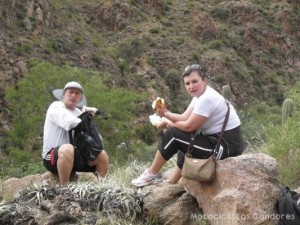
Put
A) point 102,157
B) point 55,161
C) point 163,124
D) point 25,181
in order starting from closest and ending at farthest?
point 163,124
point 55,161
point 102,157
point 25,181

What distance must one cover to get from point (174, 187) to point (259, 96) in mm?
38432

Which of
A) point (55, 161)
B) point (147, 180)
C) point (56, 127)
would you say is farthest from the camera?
point (56, 127)

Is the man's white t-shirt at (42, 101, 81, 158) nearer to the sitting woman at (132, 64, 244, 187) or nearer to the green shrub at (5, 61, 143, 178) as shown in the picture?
the sitting woman at (132, 64, 244, 187)

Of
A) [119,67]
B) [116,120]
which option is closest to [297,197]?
[116,120]

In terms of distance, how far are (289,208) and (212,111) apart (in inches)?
41.6

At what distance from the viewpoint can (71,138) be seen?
17.5 feet

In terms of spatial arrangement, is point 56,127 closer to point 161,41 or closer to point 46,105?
point 46,105

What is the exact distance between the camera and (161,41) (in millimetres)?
43219

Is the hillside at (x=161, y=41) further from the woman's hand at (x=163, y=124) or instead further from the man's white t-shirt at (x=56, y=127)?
the woman's hand at (x=163, y=124)

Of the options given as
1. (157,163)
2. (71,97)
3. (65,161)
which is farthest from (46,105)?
(157,163)

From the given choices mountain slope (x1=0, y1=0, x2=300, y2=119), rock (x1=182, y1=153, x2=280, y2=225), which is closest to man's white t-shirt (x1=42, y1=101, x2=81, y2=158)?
rock (x1=182, y1=153, x2=280, y2=225)

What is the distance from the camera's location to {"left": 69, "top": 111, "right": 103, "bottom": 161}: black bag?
5289mm

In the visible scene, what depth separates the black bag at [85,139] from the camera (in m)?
5.29

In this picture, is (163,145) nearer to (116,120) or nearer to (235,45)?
(116,120)
